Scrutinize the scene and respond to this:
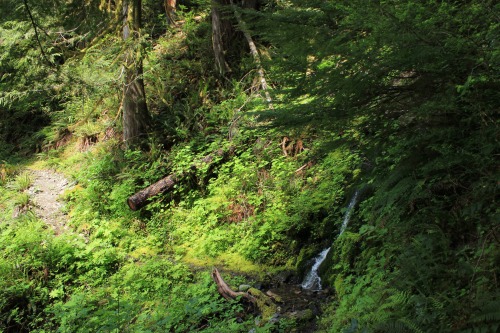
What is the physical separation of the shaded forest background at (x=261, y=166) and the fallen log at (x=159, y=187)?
122 millimetres

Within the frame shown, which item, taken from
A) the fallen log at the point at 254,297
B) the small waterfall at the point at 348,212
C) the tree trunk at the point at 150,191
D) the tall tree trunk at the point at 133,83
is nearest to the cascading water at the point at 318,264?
the small waterfall at the point at 348,212

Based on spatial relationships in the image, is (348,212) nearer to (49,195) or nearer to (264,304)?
(264,304)

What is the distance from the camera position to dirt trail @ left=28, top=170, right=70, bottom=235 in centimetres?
1000

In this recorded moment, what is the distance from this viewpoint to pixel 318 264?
21.5 feet

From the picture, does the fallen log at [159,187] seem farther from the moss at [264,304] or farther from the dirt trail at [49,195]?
the moss at [264,304]

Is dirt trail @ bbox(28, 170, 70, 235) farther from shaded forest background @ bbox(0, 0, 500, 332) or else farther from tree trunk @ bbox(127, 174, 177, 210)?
tree trunk @ bbox(127, 174, 177, 210)

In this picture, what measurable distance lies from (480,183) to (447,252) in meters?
0.65

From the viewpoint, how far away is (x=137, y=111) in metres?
10.7

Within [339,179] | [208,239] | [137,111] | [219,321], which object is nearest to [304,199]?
[339,179]

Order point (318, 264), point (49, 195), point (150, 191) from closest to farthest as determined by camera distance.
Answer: point (318, 264) < point (150, 191) < point (49, 195)

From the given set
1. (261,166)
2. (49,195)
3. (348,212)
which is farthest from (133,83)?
(348,212)

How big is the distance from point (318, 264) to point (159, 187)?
4.55 metres

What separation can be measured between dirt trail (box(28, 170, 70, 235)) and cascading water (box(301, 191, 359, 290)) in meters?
6.18

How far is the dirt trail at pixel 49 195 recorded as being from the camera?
10000mm
